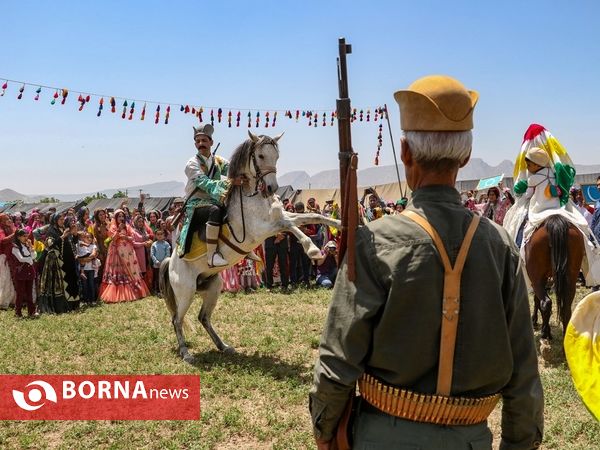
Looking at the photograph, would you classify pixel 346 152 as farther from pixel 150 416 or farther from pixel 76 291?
pixel 76 291

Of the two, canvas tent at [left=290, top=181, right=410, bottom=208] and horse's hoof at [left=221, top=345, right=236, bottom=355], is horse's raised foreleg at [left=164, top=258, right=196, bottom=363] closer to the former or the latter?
horse's hoof at [left=221, top=345, right=236, bottom=355]

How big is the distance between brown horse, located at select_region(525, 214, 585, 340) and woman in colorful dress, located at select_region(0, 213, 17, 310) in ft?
29.6

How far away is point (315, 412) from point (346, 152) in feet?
3.12

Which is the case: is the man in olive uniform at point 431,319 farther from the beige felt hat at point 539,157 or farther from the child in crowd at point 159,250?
the child in crowd at point 159,250

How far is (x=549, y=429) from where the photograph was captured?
4008 mm

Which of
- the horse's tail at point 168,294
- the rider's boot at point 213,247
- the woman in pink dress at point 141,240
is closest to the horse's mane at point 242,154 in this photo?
the rider's boot at point 213,247

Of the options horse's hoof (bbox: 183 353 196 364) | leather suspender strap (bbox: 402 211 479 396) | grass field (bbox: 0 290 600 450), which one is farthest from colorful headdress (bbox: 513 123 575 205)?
leather suspender strap (bbox: 402 211 479 396)

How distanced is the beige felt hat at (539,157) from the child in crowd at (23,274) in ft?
28.5

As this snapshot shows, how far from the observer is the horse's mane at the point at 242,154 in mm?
5801

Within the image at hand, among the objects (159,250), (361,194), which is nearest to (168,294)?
(159,250)

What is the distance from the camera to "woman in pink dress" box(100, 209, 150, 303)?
431 inches

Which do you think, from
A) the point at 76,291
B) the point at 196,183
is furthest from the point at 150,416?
the point at 76,291

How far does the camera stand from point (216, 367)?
227 inches

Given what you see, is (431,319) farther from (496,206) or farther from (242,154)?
(496,206)
